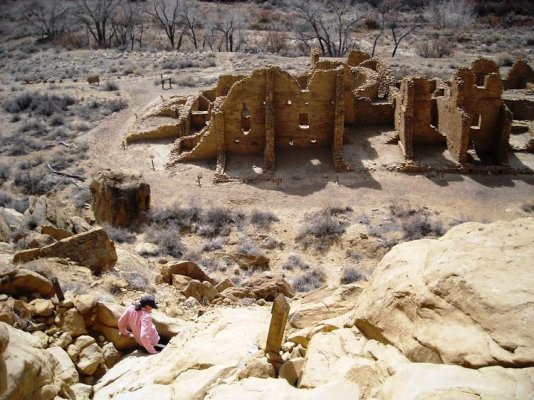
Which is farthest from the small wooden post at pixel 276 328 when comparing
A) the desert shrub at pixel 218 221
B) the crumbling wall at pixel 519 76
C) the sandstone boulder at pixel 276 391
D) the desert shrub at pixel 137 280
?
the crumbling wall at pixel 519 76

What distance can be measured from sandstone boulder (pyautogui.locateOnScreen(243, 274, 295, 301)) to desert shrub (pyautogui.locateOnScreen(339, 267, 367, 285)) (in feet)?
11.6

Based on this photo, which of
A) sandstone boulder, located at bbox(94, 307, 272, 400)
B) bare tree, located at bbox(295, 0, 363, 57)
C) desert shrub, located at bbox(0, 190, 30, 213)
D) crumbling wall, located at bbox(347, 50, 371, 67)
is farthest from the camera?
bare tree, located at bbox(295, 0, 363, 57)

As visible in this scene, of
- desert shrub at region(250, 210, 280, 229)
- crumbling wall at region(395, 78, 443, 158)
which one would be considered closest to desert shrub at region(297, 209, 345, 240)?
desert shrub at region(250, 210, 280, 229)

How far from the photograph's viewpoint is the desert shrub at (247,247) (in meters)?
16.4

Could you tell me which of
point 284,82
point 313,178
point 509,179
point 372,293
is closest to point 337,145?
point 313,178

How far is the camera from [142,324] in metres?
7.47

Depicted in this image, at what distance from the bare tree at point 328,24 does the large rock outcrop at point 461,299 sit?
4099 cm

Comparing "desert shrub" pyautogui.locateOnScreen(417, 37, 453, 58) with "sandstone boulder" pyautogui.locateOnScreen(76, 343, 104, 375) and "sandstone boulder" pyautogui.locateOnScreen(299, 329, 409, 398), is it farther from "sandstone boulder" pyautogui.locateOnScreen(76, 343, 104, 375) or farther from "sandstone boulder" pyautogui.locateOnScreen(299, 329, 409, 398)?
"sandstone boulder" pyautogui.locateOnScreen(76, 343, 104, 375)

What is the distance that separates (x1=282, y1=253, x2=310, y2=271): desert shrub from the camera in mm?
15797

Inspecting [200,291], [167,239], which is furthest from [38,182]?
[200,291]

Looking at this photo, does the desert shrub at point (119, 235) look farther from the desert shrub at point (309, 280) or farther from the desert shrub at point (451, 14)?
the desert shrub at point (451, 14)

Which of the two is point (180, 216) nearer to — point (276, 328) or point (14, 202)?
point (14, 202)

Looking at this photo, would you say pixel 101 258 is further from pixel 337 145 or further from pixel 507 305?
pixel 337 145

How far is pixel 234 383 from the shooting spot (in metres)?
5.34
